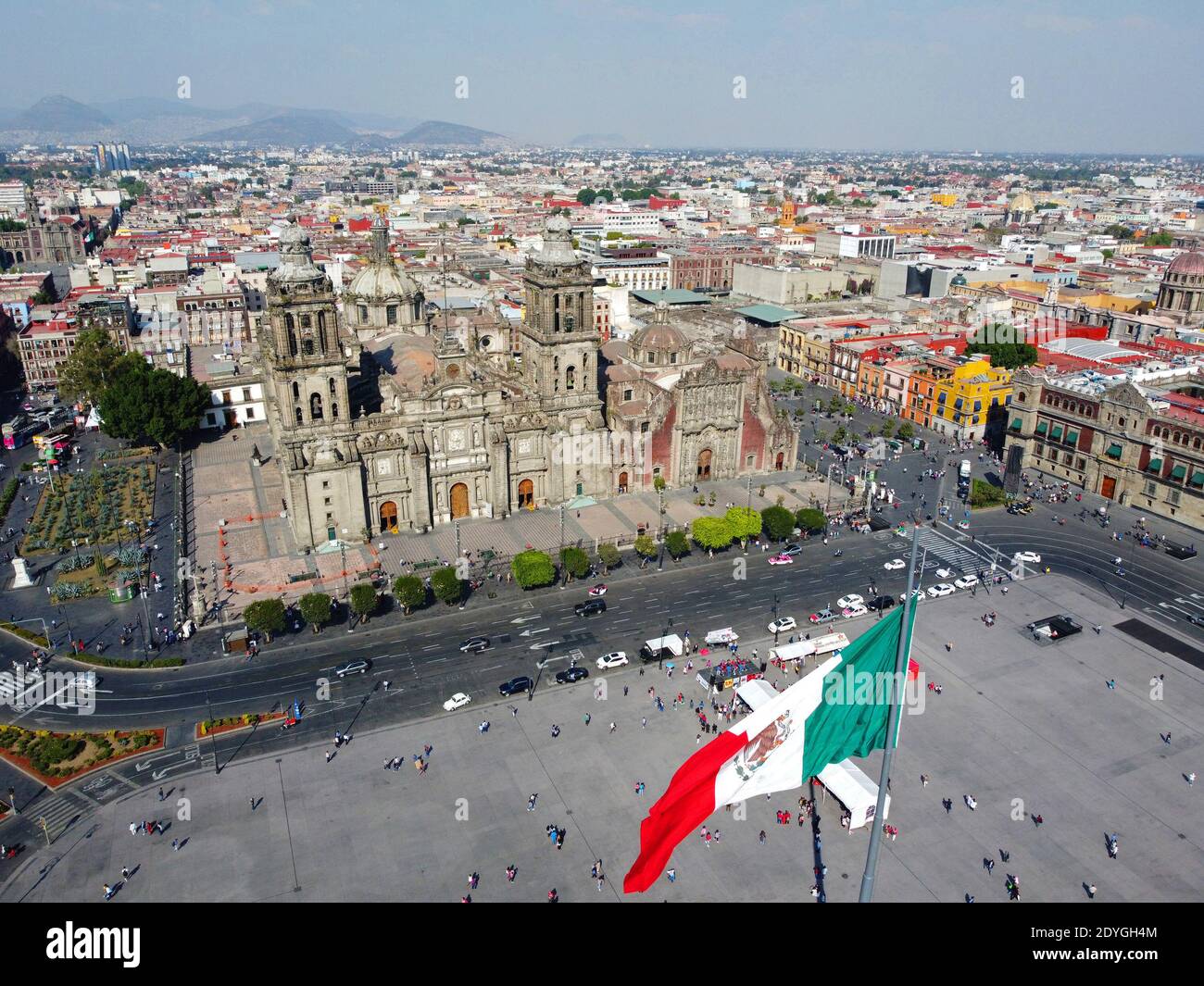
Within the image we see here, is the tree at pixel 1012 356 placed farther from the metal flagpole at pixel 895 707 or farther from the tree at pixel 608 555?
the metal flagpole at pixel 895 707

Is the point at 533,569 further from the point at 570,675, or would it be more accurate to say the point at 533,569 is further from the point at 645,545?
the point at 570,675

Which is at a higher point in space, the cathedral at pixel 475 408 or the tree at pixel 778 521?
the cathedral at pixel 475 408

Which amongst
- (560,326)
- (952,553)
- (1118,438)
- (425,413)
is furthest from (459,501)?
(1118,438)

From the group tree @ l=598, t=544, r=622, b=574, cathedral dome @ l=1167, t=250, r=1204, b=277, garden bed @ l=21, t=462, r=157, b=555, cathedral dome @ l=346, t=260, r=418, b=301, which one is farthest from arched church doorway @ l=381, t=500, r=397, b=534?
cathedral dome @ l=1167, t=250, r=1204, b=277

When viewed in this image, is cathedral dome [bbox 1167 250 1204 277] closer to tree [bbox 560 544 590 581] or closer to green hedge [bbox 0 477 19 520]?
tree [bbox 560 544 590 581]

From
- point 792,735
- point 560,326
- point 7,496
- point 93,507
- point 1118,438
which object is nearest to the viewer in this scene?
point 792,735

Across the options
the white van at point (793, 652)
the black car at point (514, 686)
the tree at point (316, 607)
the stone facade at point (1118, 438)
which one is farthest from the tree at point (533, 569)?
the stone facade at point (1118, 438)
